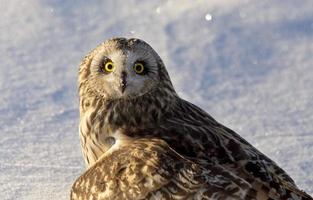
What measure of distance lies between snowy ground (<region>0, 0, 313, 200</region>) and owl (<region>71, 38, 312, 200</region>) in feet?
4.69

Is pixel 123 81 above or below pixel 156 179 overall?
above

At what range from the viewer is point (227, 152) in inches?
219

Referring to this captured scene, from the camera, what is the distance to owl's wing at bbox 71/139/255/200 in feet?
16.9

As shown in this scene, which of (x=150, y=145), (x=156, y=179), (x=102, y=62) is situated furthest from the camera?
(x=102, y=62)

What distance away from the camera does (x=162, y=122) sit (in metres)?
6.02

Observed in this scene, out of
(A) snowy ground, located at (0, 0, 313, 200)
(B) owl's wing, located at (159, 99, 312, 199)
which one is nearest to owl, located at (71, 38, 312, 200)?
(B) owl's wing, located at (159, 99, 312, 199)

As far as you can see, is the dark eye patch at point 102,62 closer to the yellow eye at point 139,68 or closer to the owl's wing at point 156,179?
the yellow eye at point 139,68

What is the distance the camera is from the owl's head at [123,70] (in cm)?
580

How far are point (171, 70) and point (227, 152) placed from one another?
13.3 ft

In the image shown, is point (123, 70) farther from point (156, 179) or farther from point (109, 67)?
point (156, 179)

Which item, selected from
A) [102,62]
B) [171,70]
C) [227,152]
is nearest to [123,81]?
[102,62]

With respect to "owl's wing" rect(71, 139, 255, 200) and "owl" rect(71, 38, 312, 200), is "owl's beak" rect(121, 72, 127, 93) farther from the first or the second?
"owl's wing" rect(71, 139, 255, 200)

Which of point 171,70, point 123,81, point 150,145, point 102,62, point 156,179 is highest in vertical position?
point 102,62

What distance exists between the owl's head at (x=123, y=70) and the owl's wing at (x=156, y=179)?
46 centimetres
